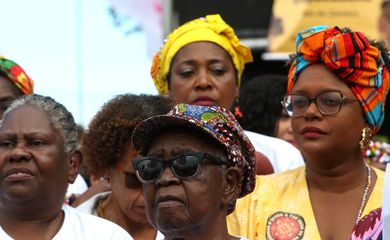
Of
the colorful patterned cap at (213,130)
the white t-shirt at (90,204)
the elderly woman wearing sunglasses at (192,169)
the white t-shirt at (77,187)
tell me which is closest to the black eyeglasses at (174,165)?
the elderly woman wearing sunglasses at (192,169)

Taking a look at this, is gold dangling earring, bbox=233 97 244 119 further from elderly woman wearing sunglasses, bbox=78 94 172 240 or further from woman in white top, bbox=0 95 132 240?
woman in white top, bbox=0 95 132 240

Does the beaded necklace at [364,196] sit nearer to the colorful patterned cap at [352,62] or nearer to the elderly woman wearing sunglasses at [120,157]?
the colorful patterned cap at [352,62]

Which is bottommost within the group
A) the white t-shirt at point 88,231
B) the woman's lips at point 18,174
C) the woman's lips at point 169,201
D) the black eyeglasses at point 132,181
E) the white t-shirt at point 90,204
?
the white t-shirt at point 88,231

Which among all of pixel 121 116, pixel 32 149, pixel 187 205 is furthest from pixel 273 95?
pixel 187 205

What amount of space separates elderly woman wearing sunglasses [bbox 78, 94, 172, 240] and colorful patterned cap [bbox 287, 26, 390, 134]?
0.85 metres

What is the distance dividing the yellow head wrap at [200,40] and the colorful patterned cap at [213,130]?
2.14 metres

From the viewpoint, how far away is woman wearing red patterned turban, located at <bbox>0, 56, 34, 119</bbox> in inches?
260

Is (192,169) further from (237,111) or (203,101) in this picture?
(237,111)

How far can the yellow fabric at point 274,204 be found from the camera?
17.4 feet

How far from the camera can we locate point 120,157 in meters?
5.75

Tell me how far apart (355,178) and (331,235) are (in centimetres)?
37

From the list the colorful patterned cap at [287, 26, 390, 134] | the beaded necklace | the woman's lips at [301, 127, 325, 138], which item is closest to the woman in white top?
the woman's lips at [301, 127, 325, 138]

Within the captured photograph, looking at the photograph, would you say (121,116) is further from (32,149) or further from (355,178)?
(355,178)

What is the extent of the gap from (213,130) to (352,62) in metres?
1.32
